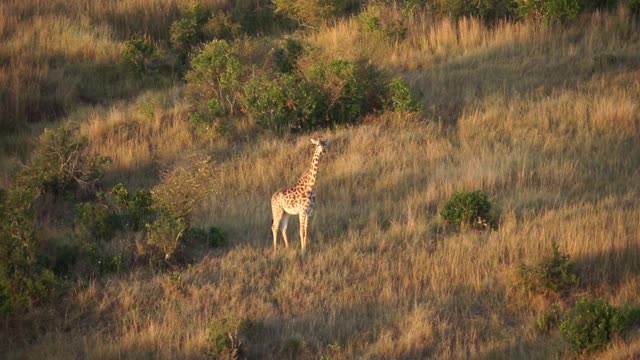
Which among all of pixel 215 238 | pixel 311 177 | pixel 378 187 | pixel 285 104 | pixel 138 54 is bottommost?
pixel 378 187

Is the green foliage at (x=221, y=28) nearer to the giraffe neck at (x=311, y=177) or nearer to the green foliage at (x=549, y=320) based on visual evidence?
the giraffe neck at (x=311, y=177)

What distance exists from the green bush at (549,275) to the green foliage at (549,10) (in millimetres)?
12156

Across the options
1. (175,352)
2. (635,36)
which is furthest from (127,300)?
(635,36)

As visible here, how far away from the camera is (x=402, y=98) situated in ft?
60.6

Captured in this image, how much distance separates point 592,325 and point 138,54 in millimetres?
15493

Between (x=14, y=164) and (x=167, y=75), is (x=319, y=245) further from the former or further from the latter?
(x=167, y=75)

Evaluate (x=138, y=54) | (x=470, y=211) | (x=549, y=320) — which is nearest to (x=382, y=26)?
(x=138, y=54)

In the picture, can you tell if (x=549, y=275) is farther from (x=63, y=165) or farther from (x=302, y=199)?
(x=63, y=165)

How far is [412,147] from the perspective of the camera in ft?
56.4

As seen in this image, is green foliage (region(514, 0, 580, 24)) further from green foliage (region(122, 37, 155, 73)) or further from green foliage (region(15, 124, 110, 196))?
green foliage (region(15, 124, 110, 196))

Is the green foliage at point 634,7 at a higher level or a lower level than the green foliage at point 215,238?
higher

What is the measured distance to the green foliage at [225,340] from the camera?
9.89 meters

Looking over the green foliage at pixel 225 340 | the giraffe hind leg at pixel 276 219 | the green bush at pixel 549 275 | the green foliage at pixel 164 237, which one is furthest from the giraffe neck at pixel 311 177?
the green bush at pixel 549 275

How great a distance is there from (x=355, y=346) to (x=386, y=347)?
14.1 inches
